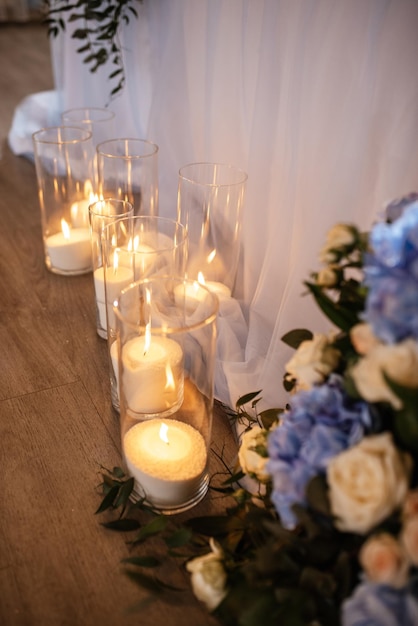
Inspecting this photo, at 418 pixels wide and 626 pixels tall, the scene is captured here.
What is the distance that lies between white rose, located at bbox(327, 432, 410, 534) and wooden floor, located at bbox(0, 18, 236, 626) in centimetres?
29

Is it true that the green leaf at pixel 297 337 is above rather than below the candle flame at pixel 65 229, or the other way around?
above

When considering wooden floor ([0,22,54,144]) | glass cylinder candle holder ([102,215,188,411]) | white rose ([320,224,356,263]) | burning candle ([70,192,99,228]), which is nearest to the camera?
white rose ([320,224,356,263])

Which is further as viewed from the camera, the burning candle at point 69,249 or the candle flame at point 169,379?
the burning candle at point 69,249

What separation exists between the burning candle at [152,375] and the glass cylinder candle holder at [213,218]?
346 millimetres

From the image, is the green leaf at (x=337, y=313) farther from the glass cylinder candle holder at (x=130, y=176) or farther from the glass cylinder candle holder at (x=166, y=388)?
the glass cylinder candle holder at (x=130, y=176)

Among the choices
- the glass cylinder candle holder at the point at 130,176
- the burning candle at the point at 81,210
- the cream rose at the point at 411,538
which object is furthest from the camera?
the burning candle at the point at 81,210

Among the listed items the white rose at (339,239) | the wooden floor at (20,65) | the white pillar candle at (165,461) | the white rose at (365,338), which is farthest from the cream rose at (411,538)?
the wooden floor at (20,65)

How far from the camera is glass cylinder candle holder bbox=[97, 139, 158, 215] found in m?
1.34

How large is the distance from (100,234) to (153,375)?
371 millimetres

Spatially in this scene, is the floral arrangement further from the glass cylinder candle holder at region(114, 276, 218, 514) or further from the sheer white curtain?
the sheer white curtain

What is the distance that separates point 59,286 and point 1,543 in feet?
2.27

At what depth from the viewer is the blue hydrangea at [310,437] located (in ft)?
1.97

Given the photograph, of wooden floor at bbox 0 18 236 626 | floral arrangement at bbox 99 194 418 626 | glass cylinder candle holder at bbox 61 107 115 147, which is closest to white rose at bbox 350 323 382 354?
floral arrangement at bbox 99 194 418 626

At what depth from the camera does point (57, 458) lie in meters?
0.95
